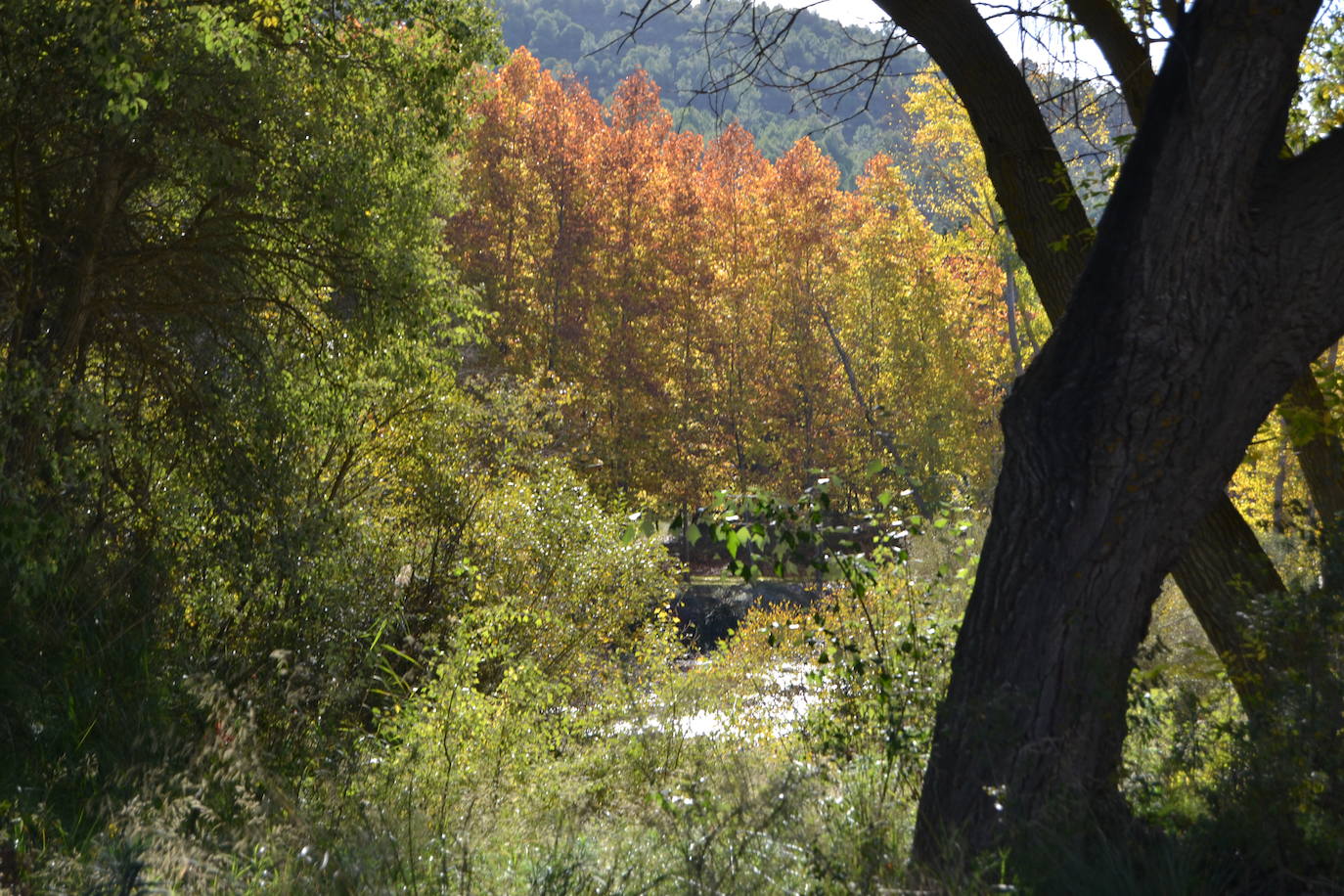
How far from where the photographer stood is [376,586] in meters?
8.37

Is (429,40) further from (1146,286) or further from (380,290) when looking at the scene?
(1146,286)

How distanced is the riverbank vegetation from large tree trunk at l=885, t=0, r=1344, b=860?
29 cm

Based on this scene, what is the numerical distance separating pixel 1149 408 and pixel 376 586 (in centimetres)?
593

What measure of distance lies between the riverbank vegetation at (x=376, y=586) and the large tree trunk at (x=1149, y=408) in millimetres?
288

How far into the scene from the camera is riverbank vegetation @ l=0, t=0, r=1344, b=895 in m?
3.39

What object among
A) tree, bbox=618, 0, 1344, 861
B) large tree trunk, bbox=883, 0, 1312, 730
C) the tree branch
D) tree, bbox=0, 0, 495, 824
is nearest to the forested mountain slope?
large tree trunk, bbox=883, 0, 1312, 730

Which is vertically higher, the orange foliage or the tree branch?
→ the orange foliage

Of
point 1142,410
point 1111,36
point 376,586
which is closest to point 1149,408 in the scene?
point 1142,410

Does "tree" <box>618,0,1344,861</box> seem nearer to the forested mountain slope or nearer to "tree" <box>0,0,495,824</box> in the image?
the forested mountain slope

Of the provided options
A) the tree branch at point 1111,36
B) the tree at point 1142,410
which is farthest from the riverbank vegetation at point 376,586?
the tree branch at point 1111,36

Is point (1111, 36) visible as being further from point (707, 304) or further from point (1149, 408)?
point (707, 304)

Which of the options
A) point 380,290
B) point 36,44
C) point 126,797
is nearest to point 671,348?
point 380,290

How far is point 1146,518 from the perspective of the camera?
3588mm

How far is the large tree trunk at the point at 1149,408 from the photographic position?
11.7 feet
